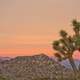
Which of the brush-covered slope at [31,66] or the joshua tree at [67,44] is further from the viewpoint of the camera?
the brush-covered slope at [31,66]

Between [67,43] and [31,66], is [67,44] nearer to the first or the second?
[67,43]

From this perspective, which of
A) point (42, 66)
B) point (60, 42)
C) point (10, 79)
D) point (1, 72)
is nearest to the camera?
point (60, 42)

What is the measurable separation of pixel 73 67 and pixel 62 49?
3300 millimetres

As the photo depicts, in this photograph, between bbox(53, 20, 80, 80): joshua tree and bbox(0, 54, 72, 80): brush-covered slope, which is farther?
bbox(0, 54, 72, 80): brush-covered slope

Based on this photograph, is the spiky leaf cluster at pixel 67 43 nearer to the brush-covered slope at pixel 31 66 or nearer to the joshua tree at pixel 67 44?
the joshua tree at pixel 67 44

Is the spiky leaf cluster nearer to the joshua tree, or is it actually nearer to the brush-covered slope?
the joshua tree

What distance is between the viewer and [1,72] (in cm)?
7450

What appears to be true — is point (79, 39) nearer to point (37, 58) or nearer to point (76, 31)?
point (76, 31)

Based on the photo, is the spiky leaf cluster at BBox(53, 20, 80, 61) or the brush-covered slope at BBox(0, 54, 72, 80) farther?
the brush-covered slope at BBox(0, 54, 72, 80)

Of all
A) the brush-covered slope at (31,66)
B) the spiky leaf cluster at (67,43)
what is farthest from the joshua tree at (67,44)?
the brush-covered slope at (31,66)

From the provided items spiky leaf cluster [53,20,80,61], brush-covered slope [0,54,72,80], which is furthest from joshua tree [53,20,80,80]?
brush-covered slope [0,54,72,80]

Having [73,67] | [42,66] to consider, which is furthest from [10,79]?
[42,66]

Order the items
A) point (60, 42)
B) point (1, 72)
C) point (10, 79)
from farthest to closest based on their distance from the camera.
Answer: point (1, 72), point (10, 79), point (60, 42)

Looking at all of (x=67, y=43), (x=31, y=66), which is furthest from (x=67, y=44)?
(x=31, y=66)
